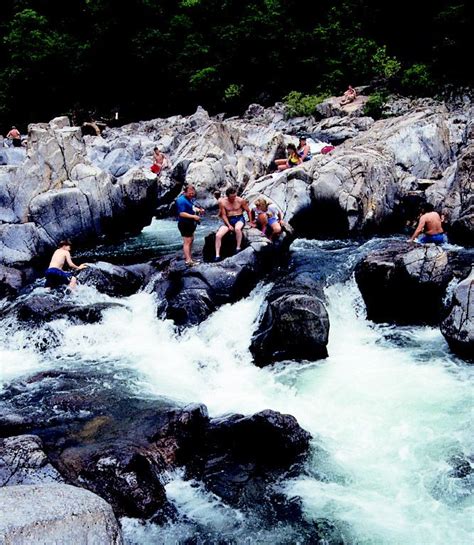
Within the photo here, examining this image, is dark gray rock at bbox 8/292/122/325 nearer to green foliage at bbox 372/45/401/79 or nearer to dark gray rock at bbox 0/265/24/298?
dark gray rock at bbox 0/265/24/298

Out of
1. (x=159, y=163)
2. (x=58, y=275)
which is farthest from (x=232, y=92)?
(x=58, y=275)

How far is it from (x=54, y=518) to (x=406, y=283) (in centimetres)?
855

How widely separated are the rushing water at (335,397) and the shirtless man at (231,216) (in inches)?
54.1

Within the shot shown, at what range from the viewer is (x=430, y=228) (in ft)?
41.7

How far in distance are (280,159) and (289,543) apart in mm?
17962

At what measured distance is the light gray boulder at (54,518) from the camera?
359cm

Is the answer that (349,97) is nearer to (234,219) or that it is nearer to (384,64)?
(384,64)

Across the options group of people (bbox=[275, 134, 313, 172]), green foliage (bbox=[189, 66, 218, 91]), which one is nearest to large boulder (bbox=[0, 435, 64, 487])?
group of people (bbox=[275, 134, 313, 172])

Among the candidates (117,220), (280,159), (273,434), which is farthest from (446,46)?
(273,434)

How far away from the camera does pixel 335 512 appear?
245 inches

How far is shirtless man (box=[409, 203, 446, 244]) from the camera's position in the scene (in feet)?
41.3

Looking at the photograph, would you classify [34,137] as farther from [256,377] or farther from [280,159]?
[256,377]

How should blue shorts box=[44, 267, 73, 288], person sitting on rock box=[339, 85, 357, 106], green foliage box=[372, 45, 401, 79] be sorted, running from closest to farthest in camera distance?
1. blue shorts box=[44, 267, 73, 288]
2. person sitting on rock box=[339, 85, 357, 106]
3. green foliage box=[372, 45, 401, 79]

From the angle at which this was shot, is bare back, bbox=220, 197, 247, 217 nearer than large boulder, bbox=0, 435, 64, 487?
No
